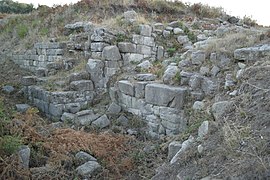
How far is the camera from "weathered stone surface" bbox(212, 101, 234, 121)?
498 cm

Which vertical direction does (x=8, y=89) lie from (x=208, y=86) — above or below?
below

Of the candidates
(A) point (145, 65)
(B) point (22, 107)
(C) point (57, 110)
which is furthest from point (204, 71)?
(B) point (22, 107)

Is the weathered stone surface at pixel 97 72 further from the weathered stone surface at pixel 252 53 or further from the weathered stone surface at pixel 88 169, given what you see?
the weathered stone surface at pixel 252 53

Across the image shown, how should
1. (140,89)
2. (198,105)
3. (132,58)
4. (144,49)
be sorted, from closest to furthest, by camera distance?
(198,105) → (140,89) → (132,58) → (144,49)

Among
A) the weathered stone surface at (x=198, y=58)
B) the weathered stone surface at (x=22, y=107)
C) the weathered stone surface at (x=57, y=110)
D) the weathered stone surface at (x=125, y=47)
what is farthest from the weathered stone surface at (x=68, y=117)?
the weathered stone surface at (x=198, y=58)

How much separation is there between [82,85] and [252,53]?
177 inches

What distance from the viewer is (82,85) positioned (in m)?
8.57

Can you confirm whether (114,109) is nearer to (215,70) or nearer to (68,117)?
(68,117)

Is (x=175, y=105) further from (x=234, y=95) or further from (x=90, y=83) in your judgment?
(x=90, y=83)

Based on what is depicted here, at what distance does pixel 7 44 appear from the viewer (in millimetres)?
13695

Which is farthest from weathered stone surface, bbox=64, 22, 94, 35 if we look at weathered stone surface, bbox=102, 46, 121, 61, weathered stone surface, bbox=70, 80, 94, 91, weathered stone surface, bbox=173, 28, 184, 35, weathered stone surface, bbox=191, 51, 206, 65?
weathered stone surface, bbox=191, 51, 206, 65

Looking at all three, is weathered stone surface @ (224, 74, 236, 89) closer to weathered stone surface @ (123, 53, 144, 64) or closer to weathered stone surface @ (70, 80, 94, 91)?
weathered stone surface @ (123, 53, 144, 64)

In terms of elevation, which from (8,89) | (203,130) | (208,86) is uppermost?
(208,86)

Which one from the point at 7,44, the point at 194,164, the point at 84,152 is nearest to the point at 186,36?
the point at 84,152
